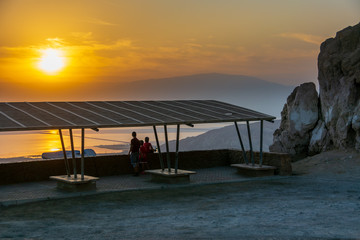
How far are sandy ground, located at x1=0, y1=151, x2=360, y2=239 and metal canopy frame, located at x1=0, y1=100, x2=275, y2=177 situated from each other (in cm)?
215

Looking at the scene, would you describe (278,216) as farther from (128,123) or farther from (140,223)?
(128,123)

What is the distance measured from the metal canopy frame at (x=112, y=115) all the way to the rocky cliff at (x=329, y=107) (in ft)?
28.6

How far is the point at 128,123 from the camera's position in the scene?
17.7 meters

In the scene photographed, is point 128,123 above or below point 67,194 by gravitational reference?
above

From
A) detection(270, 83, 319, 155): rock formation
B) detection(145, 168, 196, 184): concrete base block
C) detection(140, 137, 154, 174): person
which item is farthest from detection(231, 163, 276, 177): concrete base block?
detection(270, 83, 319, 155): rock formation

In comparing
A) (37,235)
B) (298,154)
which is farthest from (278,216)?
(298,154)

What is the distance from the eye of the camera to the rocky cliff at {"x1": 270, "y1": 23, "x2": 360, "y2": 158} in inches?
1131

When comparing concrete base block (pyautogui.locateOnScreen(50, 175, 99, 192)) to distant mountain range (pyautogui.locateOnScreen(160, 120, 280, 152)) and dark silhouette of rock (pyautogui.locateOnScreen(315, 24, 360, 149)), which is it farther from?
distant mountain range (pyautogui.locateOnScreen(160, 120, 280, 152))

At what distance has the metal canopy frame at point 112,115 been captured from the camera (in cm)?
1662

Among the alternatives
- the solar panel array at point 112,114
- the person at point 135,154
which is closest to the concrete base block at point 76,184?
the solar panel array at point 112,114

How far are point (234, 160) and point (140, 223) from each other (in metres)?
12.6

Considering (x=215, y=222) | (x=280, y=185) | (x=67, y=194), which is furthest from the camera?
(x=280, y=185)

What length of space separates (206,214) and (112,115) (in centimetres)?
643

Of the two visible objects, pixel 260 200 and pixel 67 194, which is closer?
pixel 260 200
